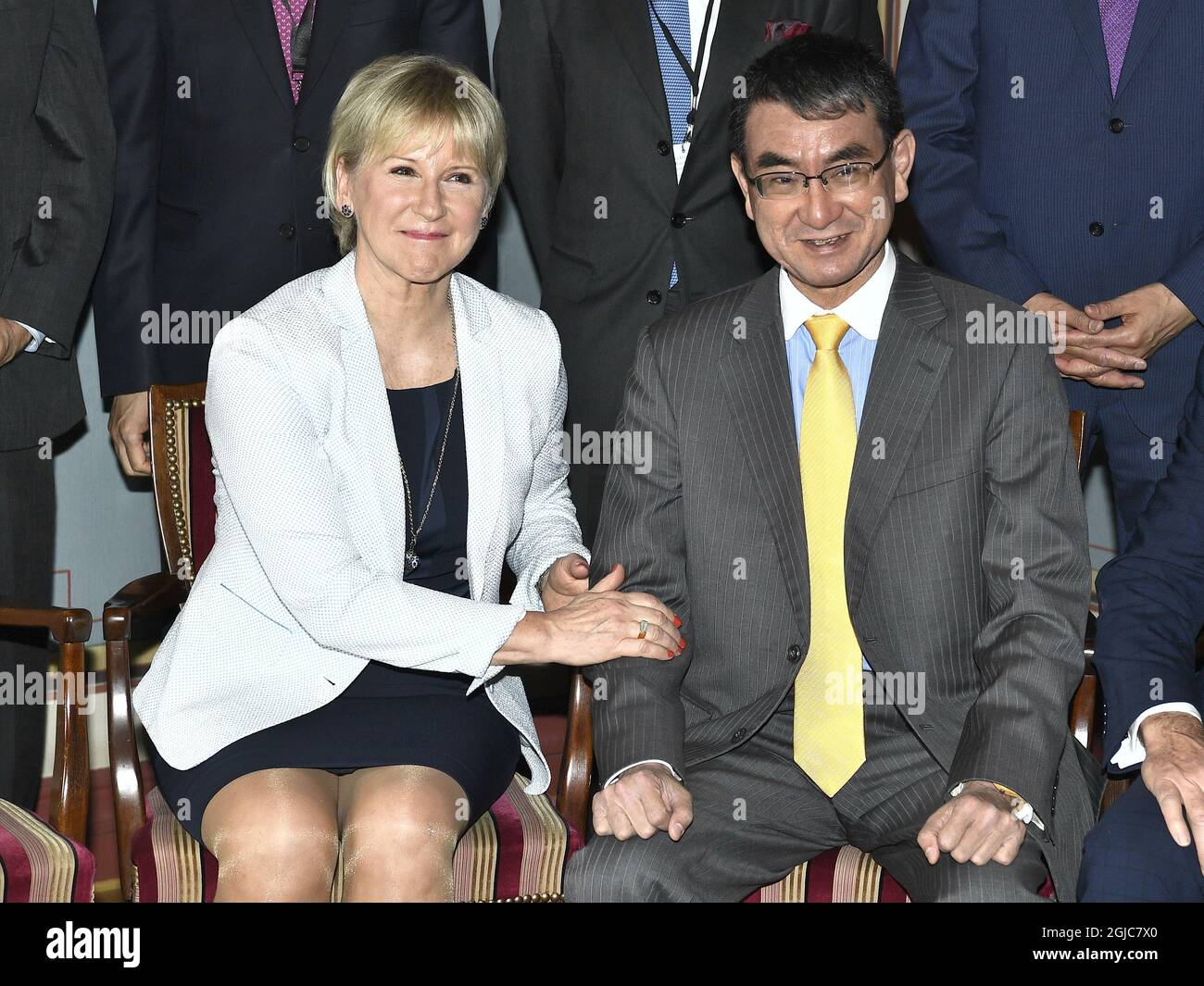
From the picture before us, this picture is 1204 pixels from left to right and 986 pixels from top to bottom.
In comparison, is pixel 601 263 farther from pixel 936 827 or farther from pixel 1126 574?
pixel 936 827

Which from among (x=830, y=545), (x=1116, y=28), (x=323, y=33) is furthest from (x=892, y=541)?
(x=323, y=33)

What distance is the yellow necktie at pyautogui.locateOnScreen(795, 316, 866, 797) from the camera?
8.42 feet

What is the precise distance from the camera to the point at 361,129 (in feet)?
8.99

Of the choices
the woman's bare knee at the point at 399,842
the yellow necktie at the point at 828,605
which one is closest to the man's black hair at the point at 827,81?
the yellow necktie at the point at 828,605

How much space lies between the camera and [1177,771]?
2.34 metres

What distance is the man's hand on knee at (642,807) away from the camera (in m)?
2.39

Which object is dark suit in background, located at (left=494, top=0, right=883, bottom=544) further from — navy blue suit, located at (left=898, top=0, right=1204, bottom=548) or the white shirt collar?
the white shirt collar

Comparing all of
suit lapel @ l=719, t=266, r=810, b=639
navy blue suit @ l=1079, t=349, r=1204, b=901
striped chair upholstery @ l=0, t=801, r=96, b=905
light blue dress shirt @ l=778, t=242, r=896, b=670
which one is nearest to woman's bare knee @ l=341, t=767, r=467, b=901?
striped chair upholstery @ l=0, t=801, r=96, b=905

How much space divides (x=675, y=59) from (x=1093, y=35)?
89cm

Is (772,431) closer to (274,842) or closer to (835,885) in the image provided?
(835,885)

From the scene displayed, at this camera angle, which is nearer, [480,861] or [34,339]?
[480,861]

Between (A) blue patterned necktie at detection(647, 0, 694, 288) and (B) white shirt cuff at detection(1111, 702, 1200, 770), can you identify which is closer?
(B) white shirt cuff at detection(1111, 702, 1200, 770)

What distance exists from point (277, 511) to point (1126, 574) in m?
1.49

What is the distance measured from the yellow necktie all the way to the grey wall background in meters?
1.89
